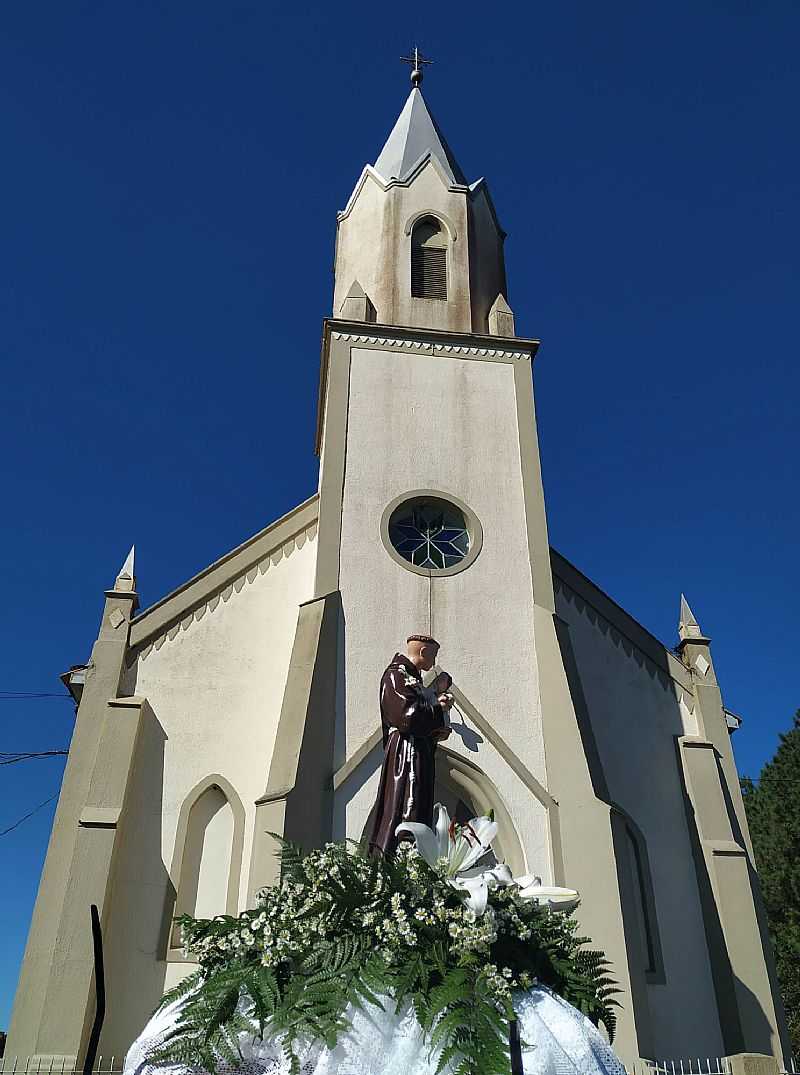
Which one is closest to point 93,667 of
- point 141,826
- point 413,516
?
point 141,826

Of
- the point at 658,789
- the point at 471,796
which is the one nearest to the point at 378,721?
the point at 471,796

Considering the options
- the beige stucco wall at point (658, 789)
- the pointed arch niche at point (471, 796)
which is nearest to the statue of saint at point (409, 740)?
the pointed arch niche at point (471, 796)

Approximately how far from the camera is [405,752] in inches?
270

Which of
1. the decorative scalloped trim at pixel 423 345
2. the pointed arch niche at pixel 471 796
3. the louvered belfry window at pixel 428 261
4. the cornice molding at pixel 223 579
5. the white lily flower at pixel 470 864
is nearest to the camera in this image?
the white lily flower at pixel 470 864

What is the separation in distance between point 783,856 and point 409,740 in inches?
944

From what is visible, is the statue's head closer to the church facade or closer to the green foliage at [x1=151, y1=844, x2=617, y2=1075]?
the green foliage at [x1=151, y1=844, x2=617, y2=1075]

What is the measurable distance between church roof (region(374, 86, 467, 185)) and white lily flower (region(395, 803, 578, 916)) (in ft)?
57.3

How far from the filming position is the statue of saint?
256 inches

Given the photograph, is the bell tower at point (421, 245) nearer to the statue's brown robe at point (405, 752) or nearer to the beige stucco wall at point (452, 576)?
the beige stucco wall at point (452, 576)

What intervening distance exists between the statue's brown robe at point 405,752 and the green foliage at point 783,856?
2238 centimetres

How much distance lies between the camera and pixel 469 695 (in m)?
13.0

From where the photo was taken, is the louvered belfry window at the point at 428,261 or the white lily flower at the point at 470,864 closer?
the white lily flower at the point at 470,864

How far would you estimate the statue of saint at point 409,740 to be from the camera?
6512mm

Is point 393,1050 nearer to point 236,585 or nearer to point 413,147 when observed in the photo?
point 236,585
